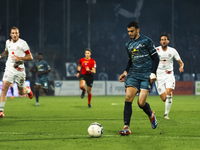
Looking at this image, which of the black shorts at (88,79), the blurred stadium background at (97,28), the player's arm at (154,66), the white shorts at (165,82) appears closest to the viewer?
the player's arm at (154,66)

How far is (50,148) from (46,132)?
156cm

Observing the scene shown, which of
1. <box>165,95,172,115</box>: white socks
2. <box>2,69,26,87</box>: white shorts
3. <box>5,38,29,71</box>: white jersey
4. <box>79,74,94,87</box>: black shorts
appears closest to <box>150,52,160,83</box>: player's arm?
<box>165,95,172,115</box>: white socks

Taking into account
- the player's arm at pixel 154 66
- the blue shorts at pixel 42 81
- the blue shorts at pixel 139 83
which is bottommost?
the blue shorts at pixel 42 81

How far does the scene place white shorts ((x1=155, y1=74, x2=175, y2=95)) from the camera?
904cm

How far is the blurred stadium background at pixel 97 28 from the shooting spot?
28527 mm

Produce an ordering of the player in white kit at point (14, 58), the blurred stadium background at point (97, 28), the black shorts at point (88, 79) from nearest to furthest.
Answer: the player in white kit at point (14, 58)
the black shorts at point (88, 79)
the blurred stadium background at point (97, 28)

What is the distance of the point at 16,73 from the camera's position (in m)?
8.88

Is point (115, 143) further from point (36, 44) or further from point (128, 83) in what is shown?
point (36, 44)

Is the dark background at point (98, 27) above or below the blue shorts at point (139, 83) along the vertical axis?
above

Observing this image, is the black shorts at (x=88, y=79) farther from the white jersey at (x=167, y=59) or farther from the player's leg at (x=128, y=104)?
the player's leg at (x=128, y=104)

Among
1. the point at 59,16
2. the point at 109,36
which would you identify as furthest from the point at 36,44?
the point at 109,36

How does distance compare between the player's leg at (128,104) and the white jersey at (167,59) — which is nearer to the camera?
the player's leg at (128,104)

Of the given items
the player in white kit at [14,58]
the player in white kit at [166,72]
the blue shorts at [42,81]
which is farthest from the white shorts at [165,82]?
the blue shorts at [42,81]

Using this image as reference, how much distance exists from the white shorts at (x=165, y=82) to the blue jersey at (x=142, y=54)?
9.92ft
